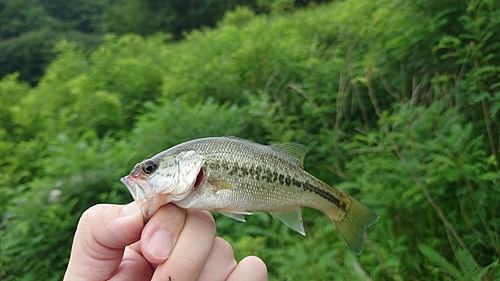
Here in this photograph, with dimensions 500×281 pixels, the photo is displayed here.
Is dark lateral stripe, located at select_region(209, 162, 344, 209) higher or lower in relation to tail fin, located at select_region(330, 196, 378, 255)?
higher

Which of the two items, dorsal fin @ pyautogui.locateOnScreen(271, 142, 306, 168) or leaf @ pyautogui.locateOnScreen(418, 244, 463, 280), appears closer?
dorsal fin @ pyautogui.locateOnScreen(271, 142, 306, 168)

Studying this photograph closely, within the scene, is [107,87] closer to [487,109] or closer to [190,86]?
[190,86]

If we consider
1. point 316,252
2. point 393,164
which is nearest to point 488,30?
point 393,164

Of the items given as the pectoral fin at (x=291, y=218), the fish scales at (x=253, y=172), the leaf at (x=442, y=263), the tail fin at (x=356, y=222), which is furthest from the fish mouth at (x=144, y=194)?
the leaf at (x=442, y=263)

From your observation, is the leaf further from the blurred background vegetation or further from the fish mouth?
the fish mouth

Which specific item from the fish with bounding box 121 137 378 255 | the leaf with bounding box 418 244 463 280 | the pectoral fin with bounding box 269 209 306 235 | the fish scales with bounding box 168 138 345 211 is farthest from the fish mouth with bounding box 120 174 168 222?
the leaf with bounding box 418 244 463 280
